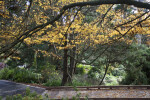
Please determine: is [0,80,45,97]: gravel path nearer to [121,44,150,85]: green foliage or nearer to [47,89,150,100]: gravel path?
[47,89,150,100]: gravel path

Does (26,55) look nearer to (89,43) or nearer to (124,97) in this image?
(89,43)

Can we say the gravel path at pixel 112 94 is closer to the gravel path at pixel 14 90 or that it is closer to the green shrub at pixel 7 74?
the gravel path at pixel 14 90

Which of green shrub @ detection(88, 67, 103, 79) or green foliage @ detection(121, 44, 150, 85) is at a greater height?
green foliage @ detection(121, 44, 150, 85)

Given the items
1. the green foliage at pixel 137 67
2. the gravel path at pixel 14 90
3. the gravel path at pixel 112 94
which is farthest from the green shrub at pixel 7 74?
the green foliage at pixel 137 67

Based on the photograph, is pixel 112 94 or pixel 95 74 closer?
pixel 112 94

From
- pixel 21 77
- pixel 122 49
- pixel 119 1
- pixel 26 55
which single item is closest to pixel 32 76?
pixel 21 77

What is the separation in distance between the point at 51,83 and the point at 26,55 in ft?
19.6

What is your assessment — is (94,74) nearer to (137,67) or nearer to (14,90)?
(137,67)

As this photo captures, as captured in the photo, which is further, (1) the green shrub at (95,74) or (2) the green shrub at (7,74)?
(1) the green shrub at (95,74)

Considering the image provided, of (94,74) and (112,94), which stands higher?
(112,94)

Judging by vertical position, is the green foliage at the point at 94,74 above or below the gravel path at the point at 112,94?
below

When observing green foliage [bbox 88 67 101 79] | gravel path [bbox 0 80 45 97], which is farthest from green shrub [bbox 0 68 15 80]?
green foliage [bbox 88 67 101 79]

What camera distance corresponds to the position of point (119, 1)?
2.59m

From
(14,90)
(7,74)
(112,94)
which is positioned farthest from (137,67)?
(7,74)
